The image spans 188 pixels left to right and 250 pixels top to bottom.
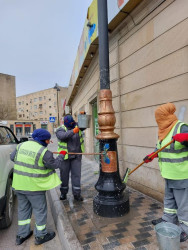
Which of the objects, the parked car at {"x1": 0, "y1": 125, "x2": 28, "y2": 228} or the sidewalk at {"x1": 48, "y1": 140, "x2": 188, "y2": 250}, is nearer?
the sidewalk at {"x1": 48, "y1": 140, "x2": 188, "y2": 250}

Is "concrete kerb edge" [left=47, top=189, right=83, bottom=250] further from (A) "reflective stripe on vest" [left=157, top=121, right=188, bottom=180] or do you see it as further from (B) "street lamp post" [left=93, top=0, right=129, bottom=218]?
(A) "reflective stripe on vest" [left=157, top=121, right=188, bottom=180]

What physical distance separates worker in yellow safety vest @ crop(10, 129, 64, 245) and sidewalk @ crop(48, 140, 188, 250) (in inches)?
14.5

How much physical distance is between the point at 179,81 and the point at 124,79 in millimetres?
1592

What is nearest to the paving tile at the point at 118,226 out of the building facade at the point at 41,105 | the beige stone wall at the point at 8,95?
the beige stone wall at the point at 8,95

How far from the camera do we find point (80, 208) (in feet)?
11.6

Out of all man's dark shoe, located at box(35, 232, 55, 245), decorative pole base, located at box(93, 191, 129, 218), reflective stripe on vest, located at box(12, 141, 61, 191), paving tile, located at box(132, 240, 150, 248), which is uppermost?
reflective stripe on vest, located at box(12, 141, 61, 191)

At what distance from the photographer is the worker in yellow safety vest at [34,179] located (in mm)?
2668

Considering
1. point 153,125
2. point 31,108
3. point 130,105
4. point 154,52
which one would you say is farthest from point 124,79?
point 31,108

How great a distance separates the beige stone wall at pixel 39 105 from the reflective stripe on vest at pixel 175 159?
58.6 meters

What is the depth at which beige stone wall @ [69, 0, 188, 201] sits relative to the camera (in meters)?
3.20

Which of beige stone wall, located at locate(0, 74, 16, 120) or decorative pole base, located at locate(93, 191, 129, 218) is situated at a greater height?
beige stone wall, located at locate(0, 74, 16, 120)

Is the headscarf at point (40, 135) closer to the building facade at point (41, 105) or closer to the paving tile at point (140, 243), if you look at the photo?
the paving tile at point (140, 243)

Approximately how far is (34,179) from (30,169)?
0.47 feet

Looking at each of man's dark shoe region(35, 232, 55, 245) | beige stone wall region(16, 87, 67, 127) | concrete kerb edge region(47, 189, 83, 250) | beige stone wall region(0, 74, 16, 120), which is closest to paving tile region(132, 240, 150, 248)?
concrete kerb edge region(47, 189, 83, 250)
